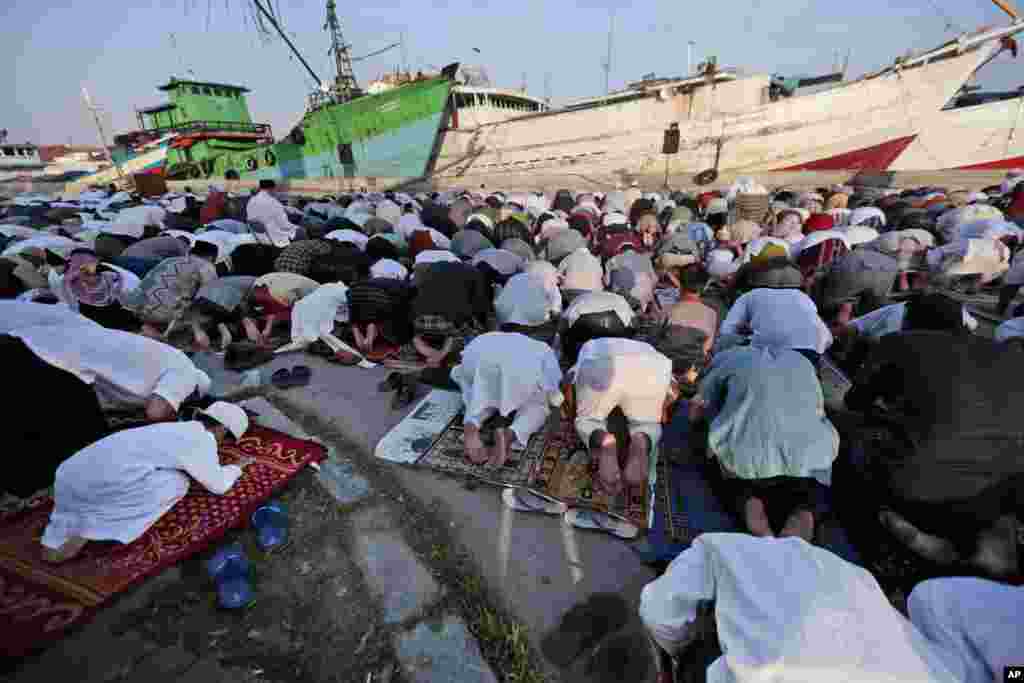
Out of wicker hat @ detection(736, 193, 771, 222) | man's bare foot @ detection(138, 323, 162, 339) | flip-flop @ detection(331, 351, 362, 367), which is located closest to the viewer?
flip-flop @ detection(331, 351, 362, 367)

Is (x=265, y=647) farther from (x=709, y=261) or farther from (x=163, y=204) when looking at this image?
(x=163, y=204)

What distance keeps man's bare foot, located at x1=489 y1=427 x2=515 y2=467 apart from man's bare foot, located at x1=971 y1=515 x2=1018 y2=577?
7.44 ft

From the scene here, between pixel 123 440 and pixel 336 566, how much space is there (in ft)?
4.35

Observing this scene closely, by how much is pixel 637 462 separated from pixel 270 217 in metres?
8.47

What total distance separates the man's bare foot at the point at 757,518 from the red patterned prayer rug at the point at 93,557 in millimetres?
2613

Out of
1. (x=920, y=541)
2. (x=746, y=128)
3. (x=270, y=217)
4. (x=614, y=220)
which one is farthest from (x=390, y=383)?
(x=746, y=128)

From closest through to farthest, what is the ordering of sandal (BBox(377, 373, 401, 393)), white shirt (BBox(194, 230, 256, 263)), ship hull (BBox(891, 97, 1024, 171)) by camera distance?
1. sandal (BBox(377, 373, 401, 393))
2. white shirt (BBox(194, 230, 256, 263))
3. ship hull (BBox(891, 97, 1024, 171))

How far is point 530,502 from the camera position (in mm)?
2404

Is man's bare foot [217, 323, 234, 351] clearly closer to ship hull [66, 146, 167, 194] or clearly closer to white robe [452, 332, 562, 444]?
white robe [452, 332, 562, 444]

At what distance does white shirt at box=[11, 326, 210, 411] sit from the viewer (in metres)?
2.50

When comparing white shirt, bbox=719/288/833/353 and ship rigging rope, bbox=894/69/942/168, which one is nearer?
white shirt, bbox=719/288/833/353

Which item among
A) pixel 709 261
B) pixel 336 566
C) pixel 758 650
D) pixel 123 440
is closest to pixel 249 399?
pixel 123 440

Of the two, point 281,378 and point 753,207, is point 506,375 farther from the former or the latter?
point 753,207

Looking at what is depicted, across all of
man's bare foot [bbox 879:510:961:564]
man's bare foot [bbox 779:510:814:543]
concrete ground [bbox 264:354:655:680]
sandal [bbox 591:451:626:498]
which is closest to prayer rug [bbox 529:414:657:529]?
sandal [bbox 591:451:626:498]
